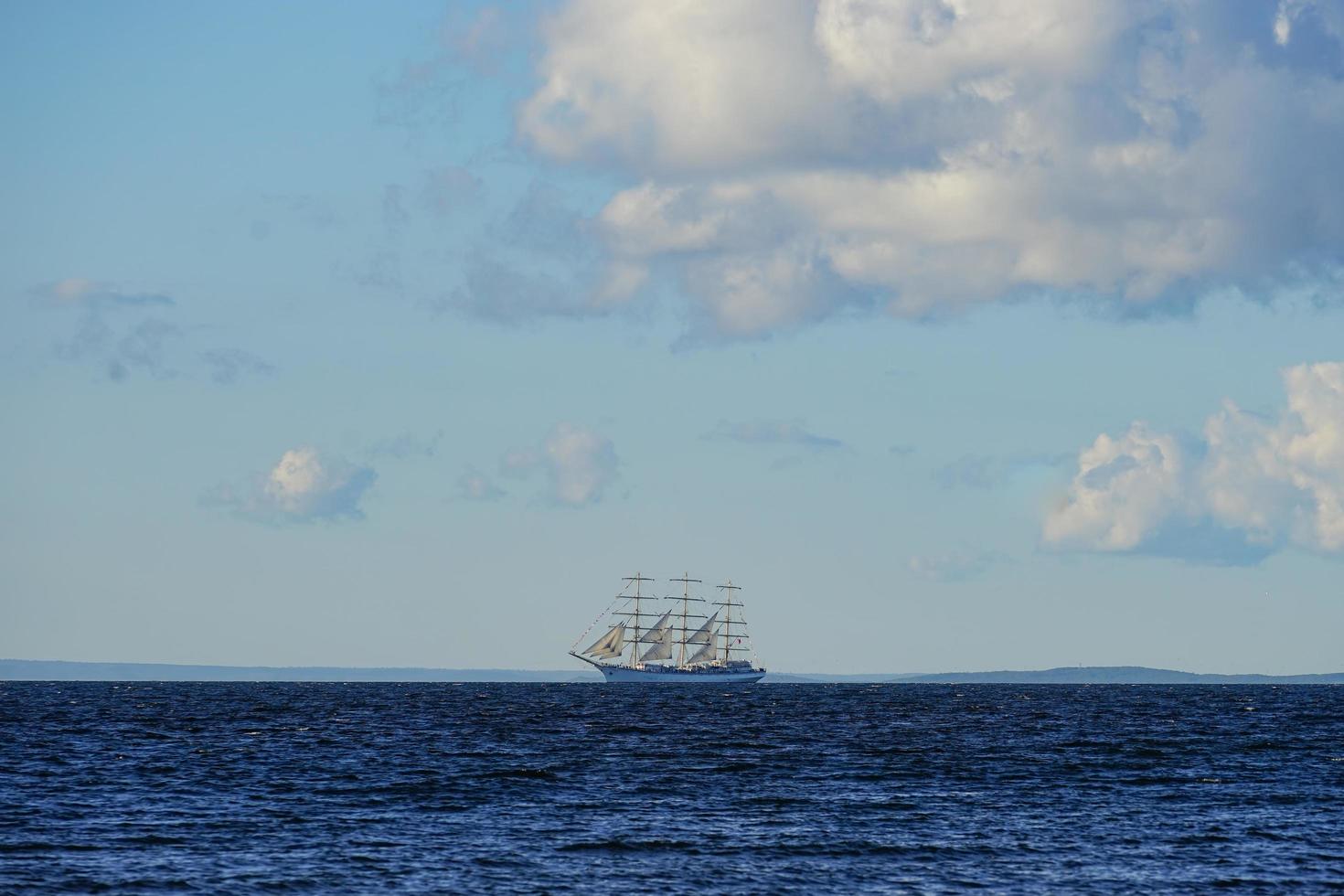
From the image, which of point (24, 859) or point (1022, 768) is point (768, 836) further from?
point (1022, 768)

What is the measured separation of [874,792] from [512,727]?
62755mm

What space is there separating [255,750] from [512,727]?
36558mm

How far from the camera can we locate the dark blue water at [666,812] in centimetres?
4775

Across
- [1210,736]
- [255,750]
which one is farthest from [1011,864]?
[1210,736]

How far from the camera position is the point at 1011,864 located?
5025 centimetres

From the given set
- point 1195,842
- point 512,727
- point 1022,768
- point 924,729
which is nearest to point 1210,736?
point 924,729

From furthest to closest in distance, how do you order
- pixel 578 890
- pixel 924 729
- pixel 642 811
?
pixel 924 729, pixel 642 811, pixel 578 890

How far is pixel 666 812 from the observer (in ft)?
207

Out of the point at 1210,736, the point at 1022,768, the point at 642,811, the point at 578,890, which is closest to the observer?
the point at 578,890

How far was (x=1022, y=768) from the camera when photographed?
3329 inches

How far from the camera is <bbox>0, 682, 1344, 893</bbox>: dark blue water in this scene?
47750 millimetres

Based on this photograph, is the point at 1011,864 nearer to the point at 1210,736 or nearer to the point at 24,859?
the point at 24,859

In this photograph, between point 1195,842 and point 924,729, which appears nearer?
point 1195,842

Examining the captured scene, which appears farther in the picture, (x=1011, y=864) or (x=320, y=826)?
(x=320, y=826)
